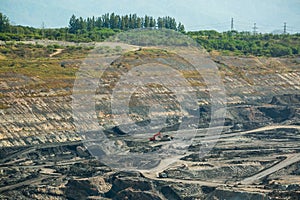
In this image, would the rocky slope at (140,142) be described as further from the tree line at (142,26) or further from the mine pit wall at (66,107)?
the tree line at (142,26)

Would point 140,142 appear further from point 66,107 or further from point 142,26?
point 142,26

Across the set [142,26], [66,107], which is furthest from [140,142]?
[142,26]

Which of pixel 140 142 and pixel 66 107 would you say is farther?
pixel 66 107

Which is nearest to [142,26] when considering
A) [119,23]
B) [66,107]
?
[119,23]

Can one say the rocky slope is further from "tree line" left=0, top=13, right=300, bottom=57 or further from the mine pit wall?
"tree line" left=0, top=13, right=300, bottom=57

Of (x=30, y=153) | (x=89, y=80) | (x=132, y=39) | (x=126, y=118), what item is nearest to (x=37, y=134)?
(x=30, y=153)

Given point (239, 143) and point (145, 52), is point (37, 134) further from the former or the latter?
point (145, 52)

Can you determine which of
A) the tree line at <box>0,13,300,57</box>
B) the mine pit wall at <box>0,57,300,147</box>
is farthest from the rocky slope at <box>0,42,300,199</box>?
the tree line at <box>0,13,300,57</box>

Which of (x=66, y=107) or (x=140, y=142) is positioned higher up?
(x=66, y=107)

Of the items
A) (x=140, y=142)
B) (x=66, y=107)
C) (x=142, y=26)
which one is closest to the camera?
(x=140, y=142)

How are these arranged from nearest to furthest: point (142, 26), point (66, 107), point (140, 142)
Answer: point (140, 142) → point (66, 107) → point (142, 26)

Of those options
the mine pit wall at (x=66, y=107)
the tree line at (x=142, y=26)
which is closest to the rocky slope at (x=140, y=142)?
the mine pit wall at (x=66, y=107)

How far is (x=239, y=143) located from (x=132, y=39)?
Answer: 47919 millimetres

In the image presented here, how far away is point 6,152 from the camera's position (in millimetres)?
51438
